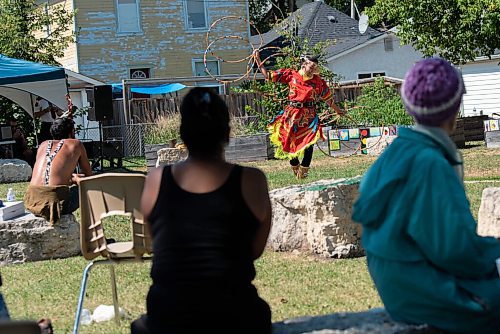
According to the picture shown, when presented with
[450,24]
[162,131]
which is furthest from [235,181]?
[162,131]

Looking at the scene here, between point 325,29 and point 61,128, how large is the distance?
Answer: 1255 inches

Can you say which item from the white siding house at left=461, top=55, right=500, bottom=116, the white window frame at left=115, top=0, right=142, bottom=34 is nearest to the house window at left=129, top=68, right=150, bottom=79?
the white window frame at left=115, top=0, right=142, bottom=34

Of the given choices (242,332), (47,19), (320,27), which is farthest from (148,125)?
(242,332)

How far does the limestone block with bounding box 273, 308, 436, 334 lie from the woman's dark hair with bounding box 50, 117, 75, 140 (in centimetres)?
488

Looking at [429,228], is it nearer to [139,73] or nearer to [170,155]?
[170,155]

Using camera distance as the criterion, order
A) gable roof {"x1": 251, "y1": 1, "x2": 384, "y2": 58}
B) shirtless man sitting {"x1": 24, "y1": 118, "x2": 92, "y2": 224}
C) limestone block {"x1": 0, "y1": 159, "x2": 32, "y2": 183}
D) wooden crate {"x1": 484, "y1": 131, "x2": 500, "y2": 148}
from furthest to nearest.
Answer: gable roof {"x1": 251, "y1": 1, "x2": 384, "y2": 58}
wooden crate {"x1": 484, "y1": 131, "x2": 500, "y2": 148}
limestone block {"x1": 0, "y1": 159, "x2": 32, "y2": 183}
shirtless man sitting {"x1": 24, "y1": 118, "x2": 92, "y2": 224}

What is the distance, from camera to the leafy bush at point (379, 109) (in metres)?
20.6

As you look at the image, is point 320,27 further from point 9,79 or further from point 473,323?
point 473,323

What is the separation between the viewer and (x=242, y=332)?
3.38 metres

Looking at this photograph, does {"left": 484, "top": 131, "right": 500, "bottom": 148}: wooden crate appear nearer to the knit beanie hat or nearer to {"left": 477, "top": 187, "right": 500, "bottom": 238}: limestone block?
{"left": 477, "top": 187, "right": 500, "bottom": 238}: limestone block

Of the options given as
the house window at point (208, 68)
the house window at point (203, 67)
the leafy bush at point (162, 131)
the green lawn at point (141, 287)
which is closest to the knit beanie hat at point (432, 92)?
the green lawn at point (141, 287)

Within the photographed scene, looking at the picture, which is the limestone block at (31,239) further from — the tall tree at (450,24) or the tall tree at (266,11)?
the tall tree at (266,11)

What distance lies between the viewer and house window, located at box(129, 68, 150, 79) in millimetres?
32000

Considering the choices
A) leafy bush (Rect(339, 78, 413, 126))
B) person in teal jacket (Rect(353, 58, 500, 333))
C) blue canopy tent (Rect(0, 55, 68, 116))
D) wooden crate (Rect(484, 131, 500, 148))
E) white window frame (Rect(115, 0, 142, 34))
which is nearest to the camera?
person in teal jacket (Rect(353, 58, 500, 333))
